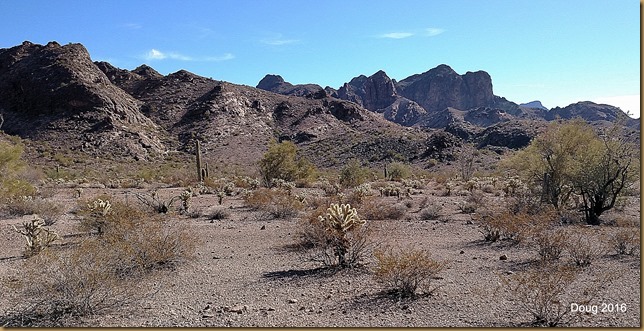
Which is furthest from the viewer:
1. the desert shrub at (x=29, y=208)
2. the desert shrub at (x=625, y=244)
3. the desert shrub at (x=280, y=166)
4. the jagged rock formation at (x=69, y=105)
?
the jagged rock formation at (x=69, y=105)

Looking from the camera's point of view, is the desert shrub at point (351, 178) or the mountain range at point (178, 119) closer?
the desert shrub at point (351, 178)

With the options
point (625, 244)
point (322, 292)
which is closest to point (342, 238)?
point (322, 292)

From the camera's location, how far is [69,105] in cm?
6166

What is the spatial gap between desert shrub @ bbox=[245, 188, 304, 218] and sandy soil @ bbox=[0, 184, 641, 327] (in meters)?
4.24

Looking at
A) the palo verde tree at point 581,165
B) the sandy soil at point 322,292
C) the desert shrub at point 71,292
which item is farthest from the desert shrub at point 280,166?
the desert shrub at point 71,292

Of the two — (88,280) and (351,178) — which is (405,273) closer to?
(88,280)

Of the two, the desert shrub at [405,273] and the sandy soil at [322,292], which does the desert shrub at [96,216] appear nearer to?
the sandy soil at [322,292]

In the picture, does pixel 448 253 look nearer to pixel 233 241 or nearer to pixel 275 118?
pixel 233 241

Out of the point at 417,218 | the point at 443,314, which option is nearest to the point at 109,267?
the point at 443,314

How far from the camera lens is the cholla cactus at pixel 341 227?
9727 millimetres

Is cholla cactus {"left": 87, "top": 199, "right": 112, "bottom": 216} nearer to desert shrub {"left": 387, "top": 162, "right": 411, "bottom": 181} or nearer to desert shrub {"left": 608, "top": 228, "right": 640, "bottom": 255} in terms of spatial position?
desert shrub {"left": 608, "top": 228, "right": 640, "bottom": 255}

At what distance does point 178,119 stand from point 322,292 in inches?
2637

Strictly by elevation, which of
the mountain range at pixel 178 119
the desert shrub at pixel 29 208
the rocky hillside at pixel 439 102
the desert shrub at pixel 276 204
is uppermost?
the rocky hillside at pixel 439 102

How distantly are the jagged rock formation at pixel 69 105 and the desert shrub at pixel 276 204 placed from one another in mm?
40075
